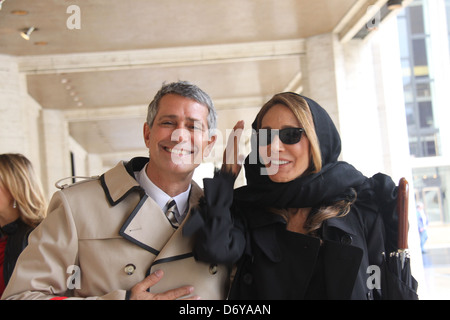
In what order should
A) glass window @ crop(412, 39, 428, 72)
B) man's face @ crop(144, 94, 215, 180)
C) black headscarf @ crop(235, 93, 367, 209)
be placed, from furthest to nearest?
glass window @ crop(412, 39, 428, 72) < man's face @ crop(144, 94, 215, 180) < black headscarf @ crop(235, 93, 367, 209)

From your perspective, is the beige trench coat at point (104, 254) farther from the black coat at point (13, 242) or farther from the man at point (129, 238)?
the black coat at point (13, 242)

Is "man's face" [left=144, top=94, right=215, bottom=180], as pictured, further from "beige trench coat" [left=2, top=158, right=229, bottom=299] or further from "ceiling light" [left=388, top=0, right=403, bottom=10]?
"ceiling light" [left=388, top=0, right=403, bottom=10]

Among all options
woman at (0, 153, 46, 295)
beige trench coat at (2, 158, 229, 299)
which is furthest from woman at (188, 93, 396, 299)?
woman at (0, 153, 46, 295)

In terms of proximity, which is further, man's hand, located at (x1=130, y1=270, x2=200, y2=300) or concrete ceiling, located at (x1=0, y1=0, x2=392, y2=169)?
concrete ceiling, located at (x1=0, y1=0, x2=392, y2=169)

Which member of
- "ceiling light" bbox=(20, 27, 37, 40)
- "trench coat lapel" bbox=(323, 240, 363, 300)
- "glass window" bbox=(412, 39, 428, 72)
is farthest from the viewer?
"glass window" bbox=(412, 39, 428, 72)

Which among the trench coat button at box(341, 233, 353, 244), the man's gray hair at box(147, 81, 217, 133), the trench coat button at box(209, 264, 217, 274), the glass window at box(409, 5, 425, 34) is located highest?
the glass window at box(409, 5, 425, 34)

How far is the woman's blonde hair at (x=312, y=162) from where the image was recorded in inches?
91.4

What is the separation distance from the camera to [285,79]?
16469 mm

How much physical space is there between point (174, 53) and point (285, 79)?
4.83 m

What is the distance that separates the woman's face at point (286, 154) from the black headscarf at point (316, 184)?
0.12ft

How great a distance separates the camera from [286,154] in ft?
7.68

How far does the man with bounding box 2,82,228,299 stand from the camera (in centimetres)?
236

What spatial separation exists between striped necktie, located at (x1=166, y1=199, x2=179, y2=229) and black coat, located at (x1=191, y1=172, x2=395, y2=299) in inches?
11.1

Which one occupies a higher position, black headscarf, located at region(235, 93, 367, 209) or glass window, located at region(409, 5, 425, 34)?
glass window, located at region(409, 5, 425, 34)
